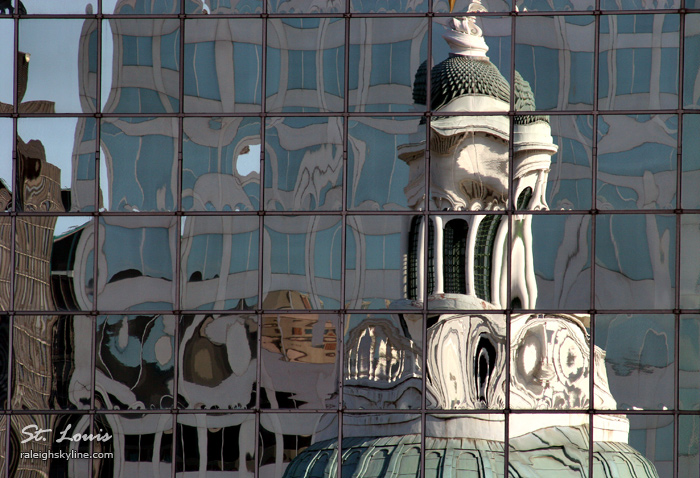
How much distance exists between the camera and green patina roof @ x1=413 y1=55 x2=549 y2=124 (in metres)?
10.9

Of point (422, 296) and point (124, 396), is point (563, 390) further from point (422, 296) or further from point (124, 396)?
point (124, 396)

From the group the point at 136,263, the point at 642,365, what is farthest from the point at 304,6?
the point at 642,365

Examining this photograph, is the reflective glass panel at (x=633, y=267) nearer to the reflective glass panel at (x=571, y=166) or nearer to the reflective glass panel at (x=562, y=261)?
the reflective glass panel at (x=562, y=261)

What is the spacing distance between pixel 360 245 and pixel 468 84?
2620 millimetres

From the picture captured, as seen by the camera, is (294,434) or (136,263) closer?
(294,434)

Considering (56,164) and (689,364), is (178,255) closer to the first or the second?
(56,164)

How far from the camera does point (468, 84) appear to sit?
11.0 meters

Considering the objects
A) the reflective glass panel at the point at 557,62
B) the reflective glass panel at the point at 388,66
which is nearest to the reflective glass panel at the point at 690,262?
the reflective glass panel at the point at 557,62

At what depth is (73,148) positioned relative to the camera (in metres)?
11.2

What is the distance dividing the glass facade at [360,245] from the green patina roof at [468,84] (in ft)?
0.10

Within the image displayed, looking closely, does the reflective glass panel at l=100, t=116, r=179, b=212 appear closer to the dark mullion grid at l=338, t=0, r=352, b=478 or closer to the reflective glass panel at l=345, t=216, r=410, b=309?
the dark mullion grid at l=338, t=0, r=352, b=478

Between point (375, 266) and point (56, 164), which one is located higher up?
point (56, 164)

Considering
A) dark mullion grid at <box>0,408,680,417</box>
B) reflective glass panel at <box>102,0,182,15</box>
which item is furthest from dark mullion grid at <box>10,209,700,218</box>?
reflective glass panel at <box>102,0,182,15</box>

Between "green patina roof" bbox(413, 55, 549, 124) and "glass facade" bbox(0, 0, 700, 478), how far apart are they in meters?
0.03
